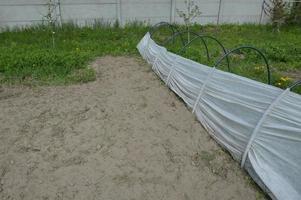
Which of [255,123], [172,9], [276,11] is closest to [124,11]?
[172,9]

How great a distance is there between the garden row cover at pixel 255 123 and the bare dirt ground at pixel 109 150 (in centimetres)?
18

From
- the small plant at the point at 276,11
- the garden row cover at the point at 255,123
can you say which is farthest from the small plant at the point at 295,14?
the garden row cover at the point at 255,123

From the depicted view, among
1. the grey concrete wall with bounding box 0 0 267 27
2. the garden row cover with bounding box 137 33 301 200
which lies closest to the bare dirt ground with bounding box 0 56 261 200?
the garden row cover with bounding box 137 33 301 200

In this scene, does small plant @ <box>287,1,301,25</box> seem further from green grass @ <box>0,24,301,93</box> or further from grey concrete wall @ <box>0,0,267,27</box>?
grey concrete wall @ <box>0,0,267,27</box>

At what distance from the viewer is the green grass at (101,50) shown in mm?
5527

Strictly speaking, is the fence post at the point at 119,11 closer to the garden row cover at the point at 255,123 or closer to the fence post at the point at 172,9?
the fence post at the point at 172,9

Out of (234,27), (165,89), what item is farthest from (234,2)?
(165,89)

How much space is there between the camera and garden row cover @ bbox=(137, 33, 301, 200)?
8.45 ft

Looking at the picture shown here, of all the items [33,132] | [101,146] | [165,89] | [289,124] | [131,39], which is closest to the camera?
[289,124]

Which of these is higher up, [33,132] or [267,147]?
[267,147]

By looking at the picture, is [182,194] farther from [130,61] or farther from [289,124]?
[130,61]

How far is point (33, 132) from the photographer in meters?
3.70

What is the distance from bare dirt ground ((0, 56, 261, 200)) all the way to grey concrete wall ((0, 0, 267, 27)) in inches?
163

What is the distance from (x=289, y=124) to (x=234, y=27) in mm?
6971
